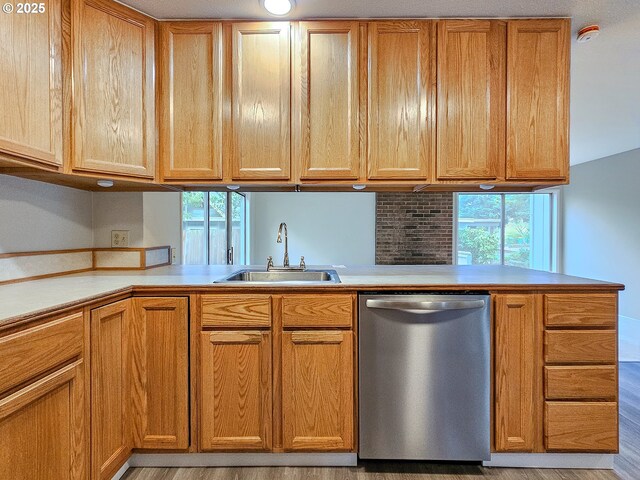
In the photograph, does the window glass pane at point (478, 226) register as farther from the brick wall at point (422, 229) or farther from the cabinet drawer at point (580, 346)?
the cabinet drawer at point (580, 346)

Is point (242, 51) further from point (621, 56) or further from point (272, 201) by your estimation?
point (272, 201)

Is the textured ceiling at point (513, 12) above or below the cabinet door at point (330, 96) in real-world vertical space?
above

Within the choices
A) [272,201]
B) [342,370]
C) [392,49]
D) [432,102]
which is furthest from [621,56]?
[272,201]

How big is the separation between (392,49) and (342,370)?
1.69 meters

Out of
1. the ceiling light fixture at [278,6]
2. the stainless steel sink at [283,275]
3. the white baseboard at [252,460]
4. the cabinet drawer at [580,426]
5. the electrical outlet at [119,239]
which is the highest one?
the ceiling light fixture at [278,6]

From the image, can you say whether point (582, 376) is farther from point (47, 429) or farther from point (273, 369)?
point (47, 429)

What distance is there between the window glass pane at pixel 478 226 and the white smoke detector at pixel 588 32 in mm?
3952

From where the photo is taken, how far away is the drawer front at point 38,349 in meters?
1.01

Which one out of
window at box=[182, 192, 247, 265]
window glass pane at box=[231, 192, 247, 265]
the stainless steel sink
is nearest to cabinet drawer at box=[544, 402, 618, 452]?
the stainless steel sink

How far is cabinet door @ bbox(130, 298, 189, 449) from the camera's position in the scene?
1665 mm

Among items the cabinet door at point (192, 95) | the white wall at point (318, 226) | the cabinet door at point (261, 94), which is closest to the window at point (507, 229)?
the white wall at point (318, 226)

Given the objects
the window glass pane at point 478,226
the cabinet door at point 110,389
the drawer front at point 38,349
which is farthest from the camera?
the window glass pane at point 478,226

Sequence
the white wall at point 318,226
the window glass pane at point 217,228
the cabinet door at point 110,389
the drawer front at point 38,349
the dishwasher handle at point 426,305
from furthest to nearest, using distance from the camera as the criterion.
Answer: the white wall at point 318,226, the window glass pane at point 217,228, the dishwasher handle at point 426,305, the cabinet door at point 110,389, the drawer front at point 38,349

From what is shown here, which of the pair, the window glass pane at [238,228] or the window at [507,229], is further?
the window at [507,229]
